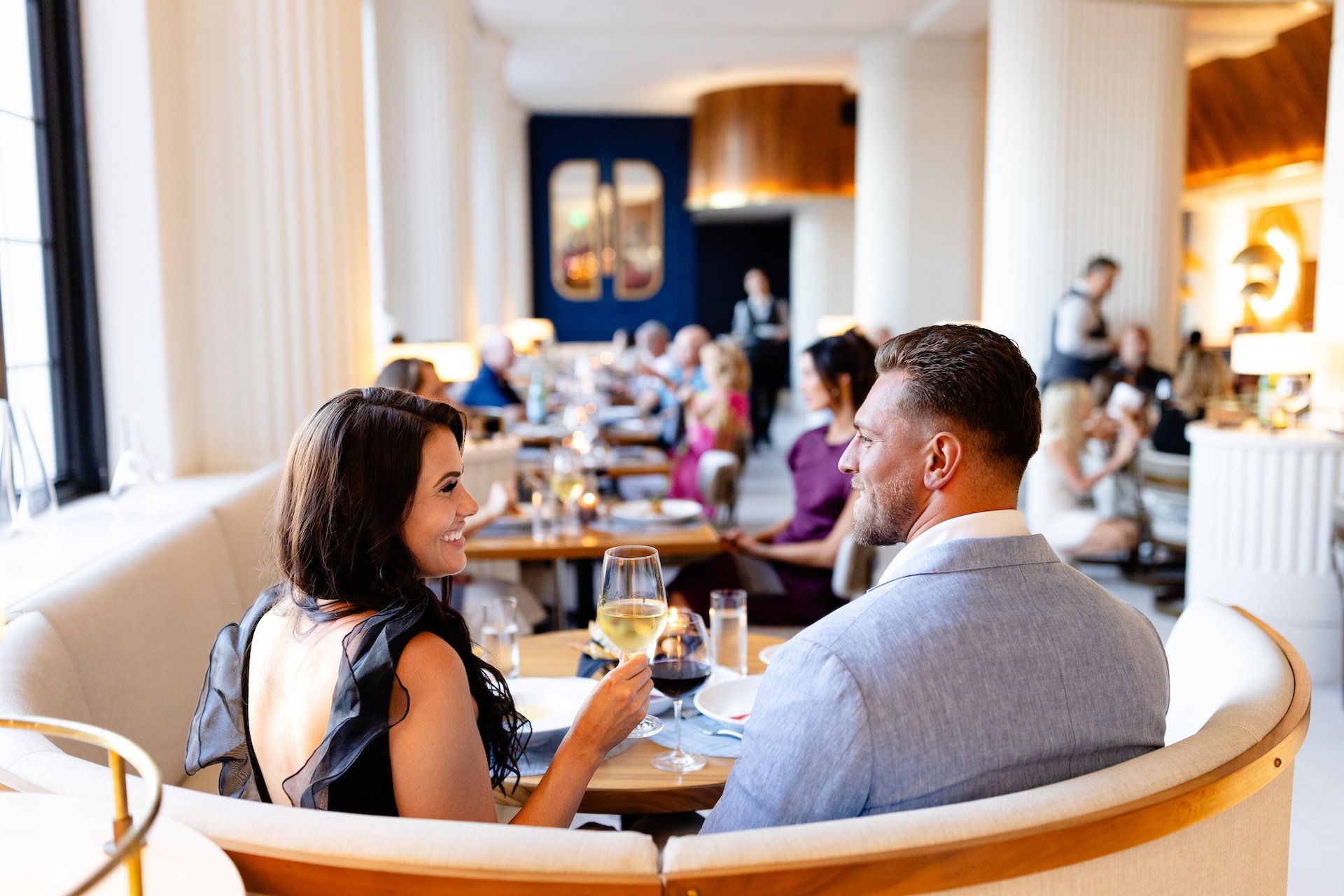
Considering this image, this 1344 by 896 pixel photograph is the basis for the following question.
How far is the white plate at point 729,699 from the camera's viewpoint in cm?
193

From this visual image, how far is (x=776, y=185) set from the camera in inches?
566

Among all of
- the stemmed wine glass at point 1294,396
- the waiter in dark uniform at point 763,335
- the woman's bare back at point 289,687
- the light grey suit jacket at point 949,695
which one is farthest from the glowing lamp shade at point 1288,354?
the waiter in dark uniform at point 763,335

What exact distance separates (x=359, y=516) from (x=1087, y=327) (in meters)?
7.11

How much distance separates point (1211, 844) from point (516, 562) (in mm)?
3598

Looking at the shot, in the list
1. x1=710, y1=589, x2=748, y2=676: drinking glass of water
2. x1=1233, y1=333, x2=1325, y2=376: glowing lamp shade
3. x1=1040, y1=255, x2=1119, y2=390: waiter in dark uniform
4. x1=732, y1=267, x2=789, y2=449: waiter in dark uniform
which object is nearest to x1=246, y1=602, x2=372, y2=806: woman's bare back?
x1=710, y1=589, x2=748, y2=676: drinking glass of water

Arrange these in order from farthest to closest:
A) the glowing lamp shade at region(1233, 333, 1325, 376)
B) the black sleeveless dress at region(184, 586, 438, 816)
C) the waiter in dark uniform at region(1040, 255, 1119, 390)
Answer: the waiter in dark uniform at region(1040, 255, 1119, 390) < the glowing lamp shade at region(1233, 333, 1325, 376) < the black sleeveless dress at region(184, 586, 438, 816)

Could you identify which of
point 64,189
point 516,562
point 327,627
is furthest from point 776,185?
point 327,627

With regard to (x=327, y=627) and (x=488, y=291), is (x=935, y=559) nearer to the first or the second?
(x=327, y=627)

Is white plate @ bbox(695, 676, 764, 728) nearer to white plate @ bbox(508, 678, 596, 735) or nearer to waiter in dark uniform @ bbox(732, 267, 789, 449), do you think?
white plate @ bbox(508, 678, 596, 735)

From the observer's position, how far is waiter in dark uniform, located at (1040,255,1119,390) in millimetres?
7715

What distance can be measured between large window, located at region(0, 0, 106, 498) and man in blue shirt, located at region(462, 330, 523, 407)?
4.16 meters

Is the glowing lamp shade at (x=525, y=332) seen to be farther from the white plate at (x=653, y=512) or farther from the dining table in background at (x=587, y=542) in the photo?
the dining table in background at (x=587, y=542)

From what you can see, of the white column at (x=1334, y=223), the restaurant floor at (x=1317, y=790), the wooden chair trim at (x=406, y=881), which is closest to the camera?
the wooden chair trim at (x=406, y=881)

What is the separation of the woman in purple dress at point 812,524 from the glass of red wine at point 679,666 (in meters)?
1.77
